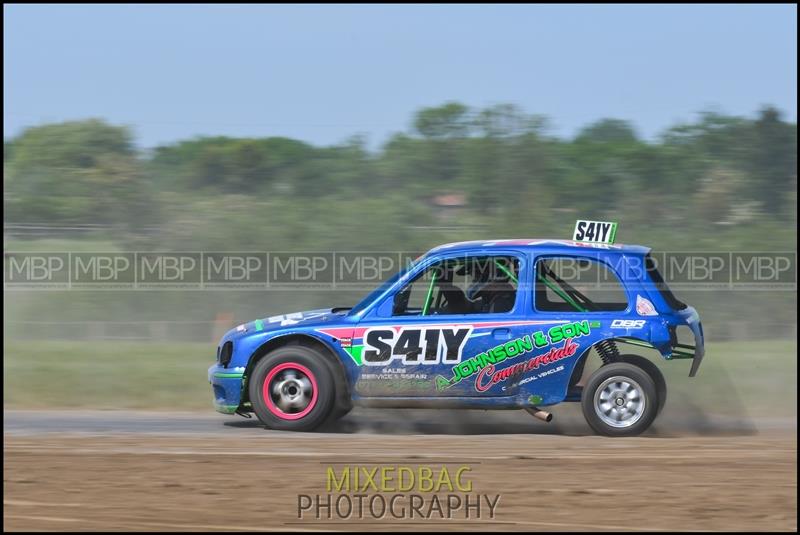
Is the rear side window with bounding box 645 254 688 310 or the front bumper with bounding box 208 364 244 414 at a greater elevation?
the rear side window with bounding box 645 254 688 310

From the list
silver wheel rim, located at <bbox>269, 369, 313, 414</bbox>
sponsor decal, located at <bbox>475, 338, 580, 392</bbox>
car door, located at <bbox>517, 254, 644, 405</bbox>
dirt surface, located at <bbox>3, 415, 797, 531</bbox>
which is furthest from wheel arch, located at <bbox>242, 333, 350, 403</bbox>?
car door, located at <bbox>517, 254, 644, 405</bbox>

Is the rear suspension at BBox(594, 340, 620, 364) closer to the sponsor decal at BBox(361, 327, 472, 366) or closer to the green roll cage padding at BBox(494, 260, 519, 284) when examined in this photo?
the green roll cage padding at BBox(494, 260, 519, 284)

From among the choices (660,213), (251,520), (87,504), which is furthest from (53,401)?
(660,213)

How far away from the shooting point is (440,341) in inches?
369

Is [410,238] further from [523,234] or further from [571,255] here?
[571,255]

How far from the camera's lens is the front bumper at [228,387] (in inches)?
382

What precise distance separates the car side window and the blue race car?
0.01m

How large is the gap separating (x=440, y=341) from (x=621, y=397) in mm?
1706

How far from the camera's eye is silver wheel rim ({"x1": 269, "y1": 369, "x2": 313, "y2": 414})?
31.4ft

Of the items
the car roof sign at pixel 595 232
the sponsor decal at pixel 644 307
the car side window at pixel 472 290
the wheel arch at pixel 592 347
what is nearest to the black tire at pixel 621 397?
the wheel arch at pixel 592 347

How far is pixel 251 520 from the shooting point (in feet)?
21.1

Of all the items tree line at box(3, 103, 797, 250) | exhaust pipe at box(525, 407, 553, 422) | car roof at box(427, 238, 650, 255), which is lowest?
exhaust pipe at box(525, 407, 553, 422)

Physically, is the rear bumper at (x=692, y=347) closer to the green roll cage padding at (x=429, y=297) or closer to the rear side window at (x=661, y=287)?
the rear side window at (x=661, y=287)

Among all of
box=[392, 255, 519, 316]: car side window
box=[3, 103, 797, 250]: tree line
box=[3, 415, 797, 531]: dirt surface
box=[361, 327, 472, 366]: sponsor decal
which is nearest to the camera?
box=[3, 415, 797, 531]: dirt surface
